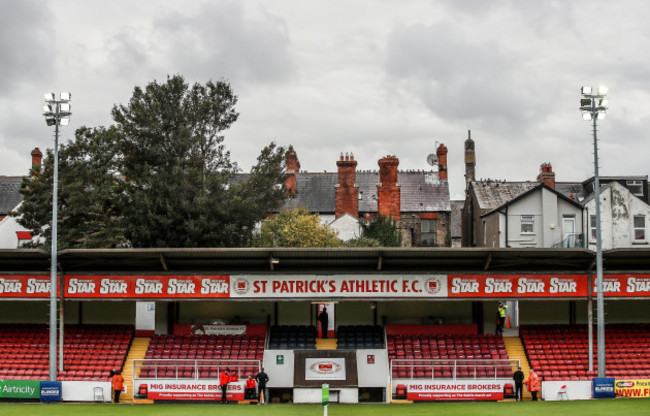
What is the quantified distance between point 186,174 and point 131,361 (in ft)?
62.0

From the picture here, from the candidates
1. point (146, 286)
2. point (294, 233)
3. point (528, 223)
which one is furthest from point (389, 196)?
point (146, 286)

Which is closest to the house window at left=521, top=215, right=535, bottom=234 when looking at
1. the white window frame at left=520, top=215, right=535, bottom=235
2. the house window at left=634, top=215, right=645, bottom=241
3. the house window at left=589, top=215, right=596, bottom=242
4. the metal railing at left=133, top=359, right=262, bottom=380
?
the white window frame at left=520, top=215, right=535, bottom=235

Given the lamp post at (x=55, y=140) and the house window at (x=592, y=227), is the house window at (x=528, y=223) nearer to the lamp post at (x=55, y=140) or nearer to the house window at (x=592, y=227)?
the house window at (x=592, y=227)

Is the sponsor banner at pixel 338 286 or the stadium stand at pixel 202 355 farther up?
the sponsor banner at pixel 338 286

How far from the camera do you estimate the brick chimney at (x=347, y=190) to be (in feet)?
233

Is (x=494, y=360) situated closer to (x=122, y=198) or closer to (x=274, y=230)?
(x=122, y=198)

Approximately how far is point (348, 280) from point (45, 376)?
12811 mm

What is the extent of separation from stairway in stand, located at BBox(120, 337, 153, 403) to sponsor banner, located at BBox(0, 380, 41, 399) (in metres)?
3.23

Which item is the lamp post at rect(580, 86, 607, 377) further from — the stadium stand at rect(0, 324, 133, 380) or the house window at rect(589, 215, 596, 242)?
the house window at rect(589, 215, 596, 242)

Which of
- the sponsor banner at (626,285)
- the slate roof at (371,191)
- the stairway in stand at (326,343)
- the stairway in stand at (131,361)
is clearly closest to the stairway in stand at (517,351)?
the sponsor banner at (626,285)

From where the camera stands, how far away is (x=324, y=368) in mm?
29516

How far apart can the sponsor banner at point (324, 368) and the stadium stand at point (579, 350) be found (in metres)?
7.95

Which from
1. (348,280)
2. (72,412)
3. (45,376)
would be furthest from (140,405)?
(348,280)

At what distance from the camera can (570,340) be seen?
31266 millimetres
